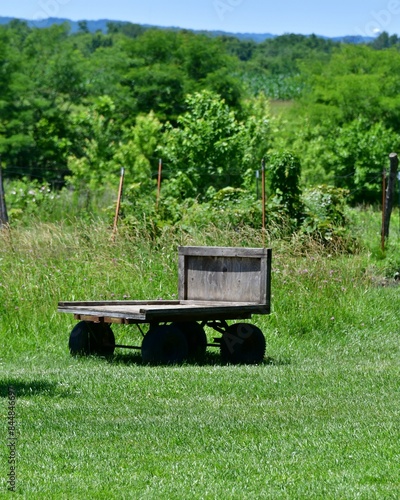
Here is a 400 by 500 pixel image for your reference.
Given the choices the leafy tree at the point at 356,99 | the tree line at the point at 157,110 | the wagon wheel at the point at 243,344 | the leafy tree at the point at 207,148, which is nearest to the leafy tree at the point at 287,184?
the leafy tree at the point at 207,148

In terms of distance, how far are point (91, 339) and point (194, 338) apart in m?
1.19

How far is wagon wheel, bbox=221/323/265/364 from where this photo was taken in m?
11.5

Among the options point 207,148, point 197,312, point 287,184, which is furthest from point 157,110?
point 197,312

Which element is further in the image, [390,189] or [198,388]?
[390,189]

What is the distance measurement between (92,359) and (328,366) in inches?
103

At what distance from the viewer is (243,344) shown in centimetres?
1155

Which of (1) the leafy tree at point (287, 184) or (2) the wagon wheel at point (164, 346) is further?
(1) the leafy tree at point (287, 184)

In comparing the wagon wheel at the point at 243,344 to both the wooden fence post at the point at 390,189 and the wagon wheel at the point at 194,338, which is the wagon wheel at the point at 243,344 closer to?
the wagon wheel at the point at 194,338

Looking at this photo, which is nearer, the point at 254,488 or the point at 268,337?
the point at 254,488

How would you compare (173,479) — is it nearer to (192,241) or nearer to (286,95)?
(192,241)

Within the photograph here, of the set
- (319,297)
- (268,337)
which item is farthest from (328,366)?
(319,297)

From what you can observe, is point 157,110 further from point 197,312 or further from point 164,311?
point 164,311

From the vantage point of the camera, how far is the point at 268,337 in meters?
13.3

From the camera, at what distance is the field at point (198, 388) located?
21.0 feet
